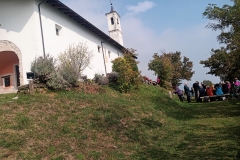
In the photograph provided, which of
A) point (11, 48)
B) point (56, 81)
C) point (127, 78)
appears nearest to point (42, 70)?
point (56, 81)

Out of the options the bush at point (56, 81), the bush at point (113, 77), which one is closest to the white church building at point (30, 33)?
the bush at point (113, 77)

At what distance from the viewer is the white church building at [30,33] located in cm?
1320

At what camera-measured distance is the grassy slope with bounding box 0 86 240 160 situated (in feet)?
17.7

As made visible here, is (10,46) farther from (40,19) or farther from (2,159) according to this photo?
(2,159)

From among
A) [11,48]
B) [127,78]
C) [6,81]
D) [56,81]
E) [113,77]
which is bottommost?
[56,81]

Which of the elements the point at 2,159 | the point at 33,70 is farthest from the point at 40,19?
the point at 2,159

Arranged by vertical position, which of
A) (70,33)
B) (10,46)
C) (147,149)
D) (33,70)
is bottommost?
(147,149)

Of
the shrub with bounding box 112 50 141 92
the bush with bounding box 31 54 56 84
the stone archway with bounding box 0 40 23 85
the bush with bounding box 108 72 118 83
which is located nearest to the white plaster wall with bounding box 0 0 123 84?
the stone archway with bounding box 0 40 23 85

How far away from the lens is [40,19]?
1358cm

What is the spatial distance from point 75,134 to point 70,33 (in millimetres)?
11817

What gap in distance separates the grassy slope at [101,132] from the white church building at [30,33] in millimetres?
4564

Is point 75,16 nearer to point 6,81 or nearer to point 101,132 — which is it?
point 6,81

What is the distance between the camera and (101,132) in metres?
6.81

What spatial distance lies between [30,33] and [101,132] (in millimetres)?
9075
